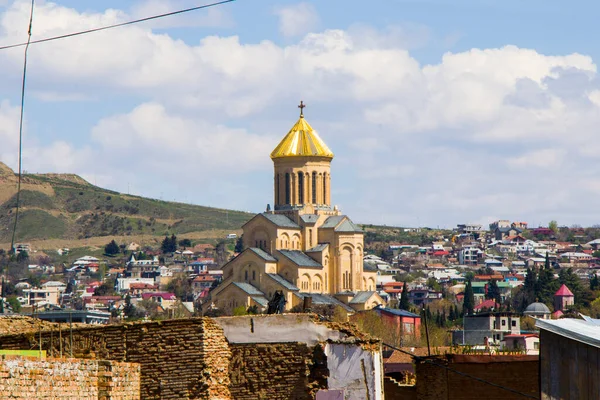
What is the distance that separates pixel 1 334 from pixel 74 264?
169 m

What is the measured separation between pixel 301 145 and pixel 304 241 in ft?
22.4

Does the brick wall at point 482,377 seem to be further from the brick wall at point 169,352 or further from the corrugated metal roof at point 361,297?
the corrugated metal roof at point 361,297

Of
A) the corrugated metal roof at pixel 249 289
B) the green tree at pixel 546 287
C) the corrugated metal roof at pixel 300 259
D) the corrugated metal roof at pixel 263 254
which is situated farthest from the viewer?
the green tree at pixel 546 287

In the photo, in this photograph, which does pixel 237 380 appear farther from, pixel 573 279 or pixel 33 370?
pixel 573 279

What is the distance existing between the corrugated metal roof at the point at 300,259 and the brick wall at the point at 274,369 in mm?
86608

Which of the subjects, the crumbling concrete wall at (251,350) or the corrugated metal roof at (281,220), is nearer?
the crumbling concrete wall at (251,350)

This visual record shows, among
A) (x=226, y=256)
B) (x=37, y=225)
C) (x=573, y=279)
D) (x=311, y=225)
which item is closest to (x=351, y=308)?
(x=311, y=225)

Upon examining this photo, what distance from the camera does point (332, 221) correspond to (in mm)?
110438

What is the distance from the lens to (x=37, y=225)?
198m

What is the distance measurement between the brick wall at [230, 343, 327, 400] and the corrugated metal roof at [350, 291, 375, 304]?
87.8m

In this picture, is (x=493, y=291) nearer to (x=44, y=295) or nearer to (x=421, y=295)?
(x=421, y=295)

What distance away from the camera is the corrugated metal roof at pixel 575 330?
653 inches

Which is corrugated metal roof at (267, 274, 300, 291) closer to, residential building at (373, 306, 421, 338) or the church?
the church

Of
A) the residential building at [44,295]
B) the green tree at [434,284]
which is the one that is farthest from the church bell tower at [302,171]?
the green tree at [434,284]
